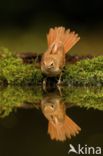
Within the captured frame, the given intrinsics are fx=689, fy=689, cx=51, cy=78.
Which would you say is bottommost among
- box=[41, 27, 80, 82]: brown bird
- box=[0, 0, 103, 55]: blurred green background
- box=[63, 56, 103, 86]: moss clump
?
box=[63, 56, 103, 86]: moss clump

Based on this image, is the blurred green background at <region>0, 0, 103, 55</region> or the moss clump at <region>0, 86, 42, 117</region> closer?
the moss clump at <region>0, 86, 42, 117</region>

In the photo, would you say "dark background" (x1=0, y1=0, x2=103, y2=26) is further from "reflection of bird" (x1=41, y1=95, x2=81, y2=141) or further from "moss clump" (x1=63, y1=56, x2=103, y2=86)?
"reflection of bird" (x1=41, y1=95, x2=81, y2=141)

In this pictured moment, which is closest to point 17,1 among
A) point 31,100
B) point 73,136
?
point 31,100

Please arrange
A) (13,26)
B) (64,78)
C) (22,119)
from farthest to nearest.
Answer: (13,26) < (64,78) < (22,119)

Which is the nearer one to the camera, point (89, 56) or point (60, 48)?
point (60, 48)

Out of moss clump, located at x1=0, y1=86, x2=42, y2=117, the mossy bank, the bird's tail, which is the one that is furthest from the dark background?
moss clump, located at x1=0, y1=86, x2=42, y2=117

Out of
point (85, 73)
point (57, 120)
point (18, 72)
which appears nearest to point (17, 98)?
point (57, 120)

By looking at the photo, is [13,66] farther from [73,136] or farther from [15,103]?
[73,136]

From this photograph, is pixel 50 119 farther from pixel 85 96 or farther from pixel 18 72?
pixel 18 72
